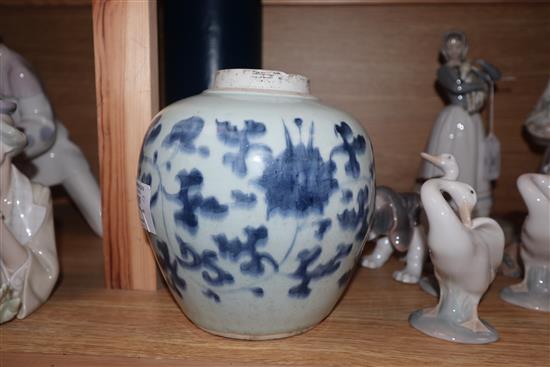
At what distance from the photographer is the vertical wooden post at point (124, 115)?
2.53 feet

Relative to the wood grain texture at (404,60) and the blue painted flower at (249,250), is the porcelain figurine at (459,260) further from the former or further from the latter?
the wood grain texture at (404,60)

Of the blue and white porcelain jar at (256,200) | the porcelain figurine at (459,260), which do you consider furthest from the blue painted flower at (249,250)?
the porcelain figurine at (459,260)

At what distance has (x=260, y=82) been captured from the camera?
2.12 feet

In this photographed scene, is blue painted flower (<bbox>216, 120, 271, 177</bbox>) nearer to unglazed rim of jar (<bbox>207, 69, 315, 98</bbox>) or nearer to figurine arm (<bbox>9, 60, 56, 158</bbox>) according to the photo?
unglazed rim of jar (<bbox>207, 69, 315, 98</bbox>)

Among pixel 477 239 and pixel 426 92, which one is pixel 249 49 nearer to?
pixel 426 92

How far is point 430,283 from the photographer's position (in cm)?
85

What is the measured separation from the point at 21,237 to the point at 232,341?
329 mm

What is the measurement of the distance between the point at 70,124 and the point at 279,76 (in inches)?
30.4

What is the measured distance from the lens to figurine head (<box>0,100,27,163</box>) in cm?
69

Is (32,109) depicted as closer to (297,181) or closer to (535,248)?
(297,181)

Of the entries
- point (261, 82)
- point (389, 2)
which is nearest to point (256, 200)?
point (261, 82)

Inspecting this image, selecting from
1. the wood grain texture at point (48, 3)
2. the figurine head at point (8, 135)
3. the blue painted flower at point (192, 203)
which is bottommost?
the blue painted flower at point (192, 203)

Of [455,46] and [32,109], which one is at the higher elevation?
[455,46]

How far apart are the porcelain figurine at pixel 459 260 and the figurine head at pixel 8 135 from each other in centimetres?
52
